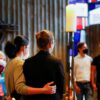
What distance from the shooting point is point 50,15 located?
7082 mm

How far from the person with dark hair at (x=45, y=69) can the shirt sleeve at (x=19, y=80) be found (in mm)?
77

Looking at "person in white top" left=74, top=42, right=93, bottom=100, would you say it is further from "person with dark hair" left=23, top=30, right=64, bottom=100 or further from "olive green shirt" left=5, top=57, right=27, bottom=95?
"person with dark hair" left=23, top=30, right=64, bottom=100

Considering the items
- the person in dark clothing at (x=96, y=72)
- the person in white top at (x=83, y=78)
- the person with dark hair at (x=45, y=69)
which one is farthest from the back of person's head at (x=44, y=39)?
the person in white top at (x=83, y=78)

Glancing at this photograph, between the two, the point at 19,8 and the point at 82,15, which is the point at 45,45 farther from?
the point at 82,15

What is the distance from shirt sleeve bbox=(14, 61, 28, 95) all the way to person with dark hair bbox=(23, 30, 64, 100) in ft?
0.25

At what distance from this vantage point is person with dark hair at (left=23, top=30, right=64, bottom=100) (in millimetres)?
2523

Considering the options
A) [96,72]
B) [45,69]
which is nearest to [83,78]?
[96,72]

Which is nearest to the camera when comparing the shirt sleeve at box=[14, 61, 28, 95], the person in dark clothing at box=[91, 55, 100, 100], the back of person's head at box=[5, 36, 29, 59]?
the shirt sleeve at box=[14, 61, 28, 95]

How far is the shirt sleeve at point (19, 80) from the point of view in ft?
8.61

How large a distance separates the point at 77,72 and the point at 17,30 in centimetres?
186

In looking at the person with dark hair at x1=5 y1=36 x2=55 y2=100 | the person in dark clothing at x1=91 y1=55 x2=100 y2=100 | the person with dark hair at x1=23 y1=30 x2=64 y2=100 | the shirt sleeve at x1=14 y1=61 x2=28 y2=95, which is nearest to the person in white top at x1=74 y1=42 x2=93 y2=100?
the person in dark clothing at x1=91 y1=55 x2=100 y2=100

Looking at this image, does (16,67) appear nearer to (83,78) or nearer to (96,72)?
(96,72)

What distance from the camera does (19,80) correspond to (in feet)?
8.86

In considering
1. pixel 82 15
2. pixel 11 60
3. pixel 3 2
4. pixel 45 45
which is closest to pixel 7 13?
pixel 3 2
